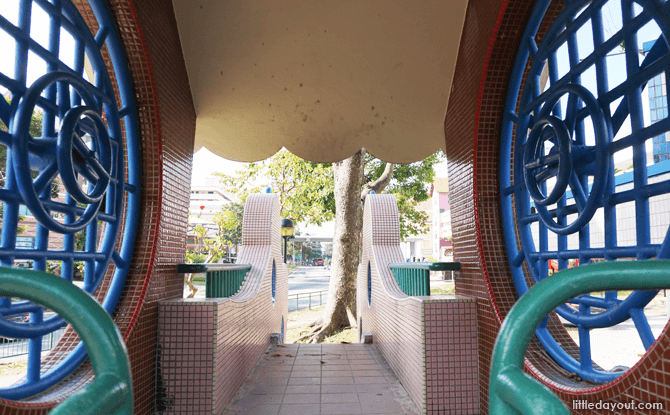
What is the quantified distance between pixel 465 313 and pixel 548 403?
3134 mm

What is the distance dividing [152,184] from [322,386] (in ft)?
8.62

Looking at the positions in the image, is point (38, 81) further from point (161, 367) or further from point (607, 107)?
point (607, 107)

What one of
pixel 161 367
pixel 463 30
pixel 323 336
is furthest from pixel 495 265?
pixel 323 336

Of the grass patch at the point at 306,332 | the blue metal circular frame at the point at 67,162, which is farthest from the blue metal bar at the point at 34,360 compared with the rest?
the grass patch at the point at 306,332

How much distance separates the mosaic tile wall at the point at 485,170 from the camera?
3279 mm

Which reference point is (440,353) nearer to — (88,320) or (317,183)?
(88,320)

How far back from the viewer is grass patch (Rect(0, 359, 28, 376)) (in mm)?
8461

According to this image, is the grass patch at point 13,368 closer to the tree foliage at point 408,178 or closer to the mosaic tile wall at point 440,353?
the mosaic tile wall at point 440,353

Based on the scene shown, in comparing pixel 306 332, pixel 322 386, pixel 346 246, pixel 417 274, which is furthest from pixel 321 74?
pixel 306 332

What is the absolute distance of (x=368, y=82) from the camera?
4941 millimetres

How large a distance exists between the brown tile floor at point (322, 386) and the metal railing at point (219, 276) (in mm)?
1028

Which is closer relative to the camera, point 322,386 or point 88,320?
point 88,320

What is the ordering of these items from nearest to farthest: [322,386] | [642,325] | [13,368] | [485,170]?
[642,325]
[485,170]
[322,386]
[13,368]

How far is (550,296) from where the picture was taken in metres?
0.74
